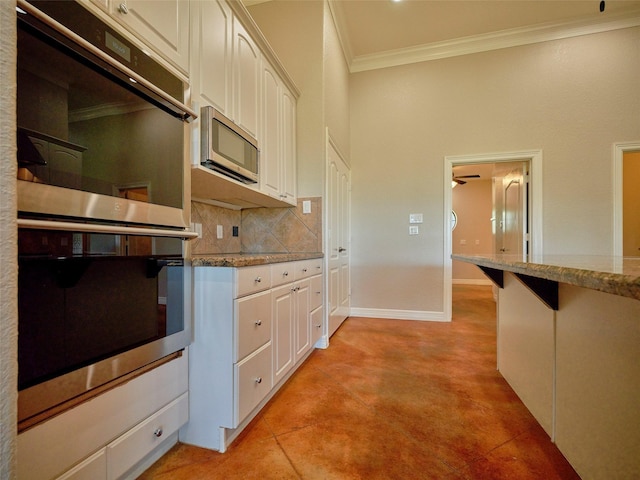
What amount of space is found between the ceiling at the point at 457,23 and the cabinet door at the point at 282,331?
9.26ft

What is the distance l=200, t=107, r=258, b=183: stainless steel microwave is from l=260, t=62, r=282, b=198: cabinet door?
18cm

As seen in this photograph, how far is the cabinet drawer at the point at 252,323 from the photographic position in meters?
1.33

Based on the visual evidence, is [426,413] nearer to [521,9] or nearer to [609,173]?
[609,173]

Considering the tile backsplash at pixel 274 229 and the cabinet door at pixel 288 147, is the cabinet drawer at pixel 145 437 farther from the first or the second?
the cabinet door at pixel 288 147

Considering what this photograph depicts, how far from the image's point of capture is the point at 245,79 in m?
1.88

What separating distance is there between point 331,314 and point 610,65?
399 cm

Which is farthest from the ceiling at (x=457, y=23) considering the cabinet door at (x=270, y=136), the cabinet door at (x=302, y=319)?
the cabinet door at (x=302, y=319)

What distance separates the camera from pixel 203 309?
4.38 feet

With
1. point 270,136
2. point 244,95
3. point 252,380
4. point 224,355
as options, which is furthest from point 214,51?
point 252,380

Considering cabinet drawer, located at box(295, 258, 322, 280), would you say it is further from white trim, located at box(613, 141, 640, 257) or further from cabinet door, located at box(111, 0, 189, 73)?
white trim, located at box(613, 141, 640, 257)

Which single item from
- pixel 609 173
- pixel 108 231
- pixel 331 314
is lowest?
pixel 331 314

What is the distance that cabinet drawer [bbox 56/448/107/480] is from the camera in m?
0.87

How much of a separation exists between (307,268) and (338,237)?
104 cm

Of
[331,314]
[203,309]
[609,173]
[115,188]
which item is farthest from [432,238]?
[115,188]
